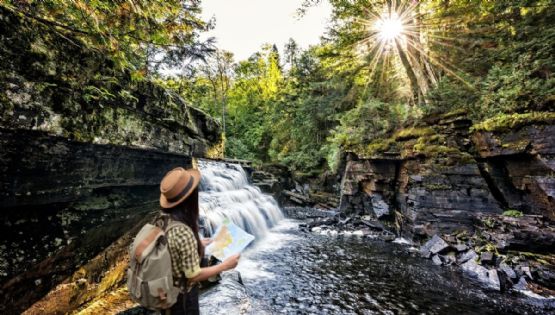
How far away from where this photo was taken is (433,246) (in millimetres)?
8500

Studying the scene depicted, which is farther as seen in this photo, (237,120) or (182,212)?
Result: (237,120)

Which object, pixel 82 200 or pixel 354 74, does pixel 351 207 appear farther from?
pixel 82 200

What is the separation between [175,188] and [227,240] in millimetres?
966

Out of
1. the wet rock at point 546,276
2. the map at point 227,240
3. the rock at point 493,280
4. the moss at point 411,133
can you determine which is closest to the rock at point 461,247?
the rock at point 493,280

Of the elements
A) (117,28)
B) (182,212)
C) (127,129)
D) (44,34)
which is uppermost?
(117,28)

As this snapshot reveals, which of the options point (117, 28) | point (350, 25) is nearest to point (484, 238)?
point (117, 28)

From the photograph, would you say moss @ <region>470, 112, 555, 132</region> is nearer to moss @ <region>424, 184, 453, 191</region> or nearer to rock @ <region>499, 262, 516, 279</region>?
moss @ <region>424, 184, 453, 191</region>

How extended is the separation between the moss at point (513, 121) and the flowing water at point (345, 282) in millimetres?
5159

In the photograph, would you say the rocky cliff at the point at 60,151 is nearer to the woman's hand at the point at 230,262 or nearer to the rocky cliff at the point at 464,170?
the woman's hand at the point at 230,262

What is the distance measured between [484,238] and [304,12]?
1354cm

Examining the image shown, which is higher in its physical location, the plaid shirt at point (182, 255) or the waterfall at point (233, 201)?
the plaid shirt at point (182, 255)

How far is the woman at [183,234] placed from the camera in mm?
1830

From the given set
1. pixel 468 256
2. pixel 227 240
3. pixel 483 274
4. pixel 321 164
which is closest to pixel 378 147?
pixel 468 256

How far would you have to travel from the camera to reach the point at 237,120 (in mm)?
35844
